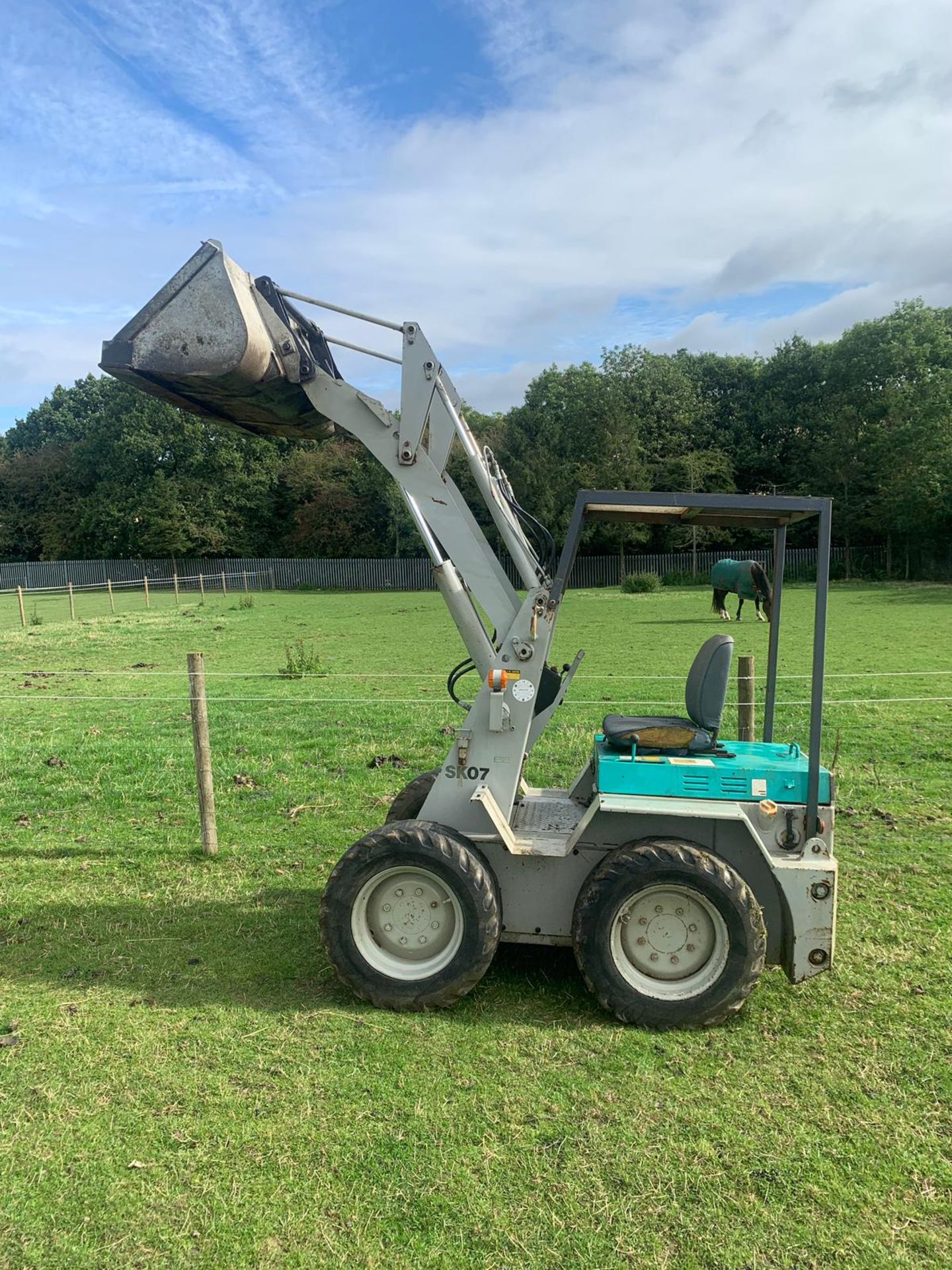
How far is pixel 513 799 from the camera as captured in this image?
4746 mm

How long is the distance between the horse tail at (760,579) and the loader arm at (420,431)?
1050 mm

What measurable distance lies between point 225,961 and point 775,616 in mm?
3747

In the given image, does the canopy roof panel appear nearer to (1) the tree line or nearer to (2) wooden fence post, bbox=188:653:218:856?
(2) wooden fence post, bbox=188:653:218:856

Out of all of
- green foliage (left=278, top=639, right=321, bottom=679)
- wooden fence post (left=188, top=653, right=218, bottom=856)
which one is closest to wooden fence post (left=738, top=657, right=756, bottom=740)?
wooden fence post (left=188, top=653, right=218, bottom=856)

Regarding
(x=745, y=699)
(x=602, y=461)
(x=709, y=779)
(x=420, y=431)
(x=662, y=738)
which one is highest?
(x=602, y=461)

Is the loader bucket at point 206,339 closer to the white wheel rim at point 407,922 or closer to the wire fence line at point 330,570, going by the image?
the white wheel rim at point 407,922

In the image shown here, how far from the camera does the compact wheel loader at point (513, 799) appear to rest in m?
4.37

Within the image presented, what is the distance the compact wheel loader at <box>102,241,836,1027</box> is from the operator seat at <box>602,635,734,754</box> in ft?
0.04

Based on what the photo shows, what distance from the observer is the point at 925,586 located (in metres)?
38.5

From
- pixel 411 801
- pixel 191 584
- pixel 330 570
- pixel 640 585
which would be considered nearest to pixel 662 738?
pixel 411 801

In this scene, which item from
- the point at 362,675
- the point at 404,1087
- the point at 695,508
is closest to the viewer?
the point at 404,1087

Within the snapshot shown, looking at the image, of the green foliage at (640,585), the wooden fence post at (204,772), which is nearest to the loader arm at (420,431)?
the wooden fence post at (204,772)

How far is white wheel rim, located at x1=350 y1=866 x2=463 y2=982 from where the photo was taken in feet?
15.0

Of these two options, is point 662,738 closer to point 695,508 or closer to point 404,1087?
point 695,508
